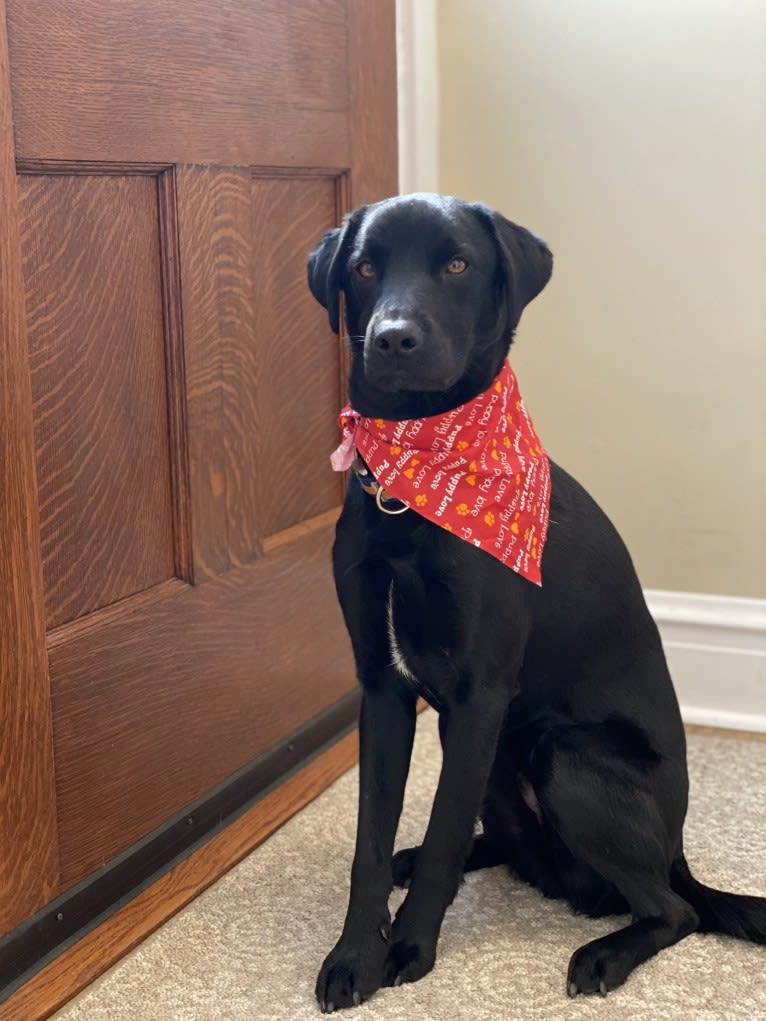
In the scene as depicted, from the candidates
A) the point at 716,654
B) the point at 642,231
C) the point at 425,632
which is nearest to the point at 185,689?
the point at 425,632

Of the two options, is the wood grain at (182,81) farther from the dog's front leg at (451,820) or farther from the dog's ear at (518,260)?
the dog's front leg at (451,820)

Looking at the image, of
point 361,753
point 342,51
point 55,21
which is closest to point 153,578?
point 361,753

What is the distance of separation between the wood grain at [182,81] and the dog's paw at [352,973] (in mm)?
959

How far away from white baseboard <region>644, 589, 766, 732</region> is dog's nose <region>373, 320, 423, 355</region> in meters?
1.06

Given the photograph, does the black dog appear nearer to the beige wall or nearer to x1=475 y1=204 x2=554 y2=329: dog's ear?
x1=475 y1=204 x2=554 y2=329: dog's ear

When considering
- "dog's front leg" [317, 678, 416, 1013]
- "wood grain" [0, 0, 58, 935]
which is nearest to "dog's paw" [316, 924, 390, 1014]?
"dog's front leg" [317, 678, 416, 1013]

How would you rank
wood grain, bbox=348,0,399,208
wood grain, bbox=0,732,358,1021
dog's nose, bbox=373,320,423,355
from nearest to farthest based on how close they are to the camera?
dog's nose, bbox=373,320,423,355, wood grain, bbox=0,732,358,1021, wood grain, bbox=348,0,399,208

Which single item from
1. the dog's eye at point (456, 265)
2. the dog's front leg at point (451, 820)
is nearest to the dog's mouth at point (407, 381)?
the dog's eye at point (456, 265)

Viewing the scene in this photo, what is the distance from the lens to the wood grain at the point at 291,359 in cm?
189

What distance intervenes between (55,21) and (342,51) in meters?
0.66

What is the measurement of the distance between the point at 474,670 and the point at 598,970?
0.36 m

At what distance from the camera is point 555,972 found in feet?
4.82

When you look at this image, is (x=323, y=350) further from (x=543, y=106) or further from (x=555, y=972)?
(x=555, y=972)

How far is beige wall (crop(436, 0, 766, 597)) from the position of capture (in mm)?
2102
